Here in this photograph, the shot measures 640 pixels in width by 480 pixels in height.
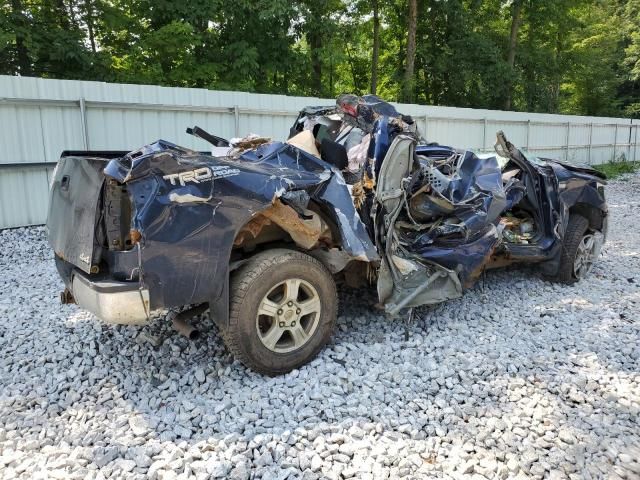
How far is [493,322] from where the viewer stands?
422 cm

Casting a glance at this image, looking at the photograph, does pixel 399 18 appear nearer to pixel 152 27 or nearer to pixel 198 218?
pixel 152 27

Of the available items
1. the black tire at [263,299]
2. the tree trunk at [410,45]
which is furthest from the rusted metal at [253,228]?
the tree trunk at [410,45]

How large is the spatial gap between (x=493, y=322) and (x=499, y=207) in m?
1.00

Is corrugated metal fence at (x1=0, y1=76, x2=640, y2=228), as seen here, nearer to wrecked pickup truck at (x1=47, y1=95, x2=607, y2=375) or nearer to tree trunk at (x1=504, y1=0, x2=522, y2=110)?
wrecked pickup truck at (x1=47, y1=95, x2=607, y2=375)

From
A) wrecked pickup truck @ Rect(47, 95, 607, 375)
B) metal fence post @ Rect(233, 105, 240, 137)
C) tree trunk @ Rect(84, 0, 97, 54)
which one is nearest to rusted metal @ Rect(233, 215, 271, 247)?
wrecked pickup truck @ Rect(47, 95, 607, 375)

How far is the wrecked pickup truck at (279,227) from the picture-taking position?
269cm

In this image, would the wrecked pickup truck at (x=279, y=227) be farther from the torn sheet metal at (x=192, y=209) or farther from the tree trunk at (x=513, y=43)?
the tree trunk at (x=513, y=43)

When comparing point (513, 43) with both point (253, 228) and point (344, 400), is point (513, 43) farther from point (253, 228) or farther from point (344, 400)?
point (344, 400)

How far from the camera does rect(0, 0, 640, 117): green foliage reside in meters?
13.0

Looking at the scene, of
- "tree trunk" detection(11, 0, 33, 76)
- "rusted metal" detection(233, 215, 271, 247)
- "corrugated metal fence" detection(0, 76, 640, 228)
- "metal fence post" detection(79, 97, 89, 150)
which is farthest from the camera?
"tree trunk" detection(11, 0, 33, 76)

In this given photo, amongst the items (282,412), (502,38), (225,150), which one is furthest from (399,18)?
(282,412)

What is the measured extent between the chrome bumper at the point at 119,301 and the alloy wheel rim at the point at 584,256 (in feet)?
15.0

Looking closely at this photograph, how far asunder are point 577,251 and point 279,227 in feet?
12.1

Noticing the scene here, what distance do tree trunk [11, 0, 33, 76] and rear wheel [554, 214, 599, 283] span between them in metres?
12.2
